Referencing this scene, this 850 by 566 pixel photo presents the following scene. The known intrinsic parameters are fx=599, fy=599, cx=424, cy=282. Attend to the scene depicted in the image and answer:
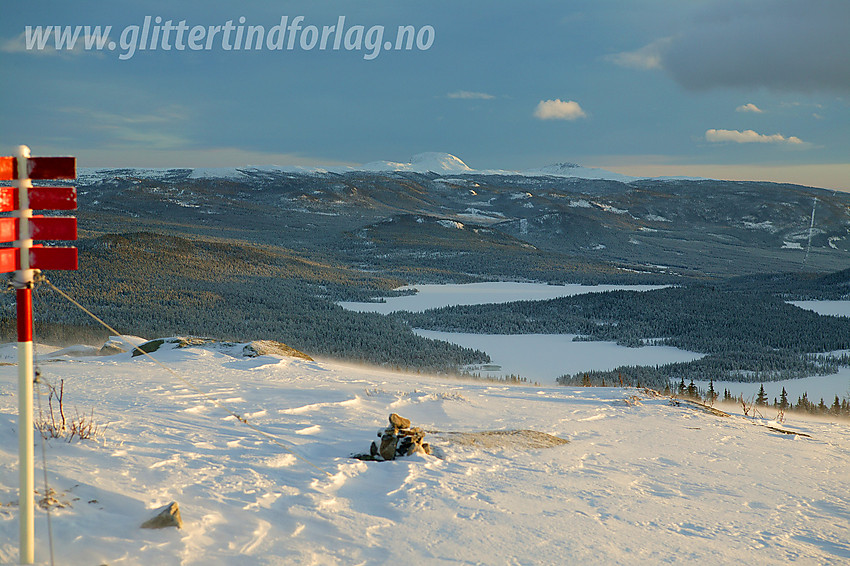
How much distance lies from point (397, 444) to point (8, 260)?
355 centimetres

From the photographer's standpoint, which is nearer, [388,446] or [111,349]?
[388,446]

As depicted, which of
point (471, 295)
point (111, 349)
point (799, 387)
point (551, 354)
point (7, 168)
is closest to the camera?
point (7, 168)

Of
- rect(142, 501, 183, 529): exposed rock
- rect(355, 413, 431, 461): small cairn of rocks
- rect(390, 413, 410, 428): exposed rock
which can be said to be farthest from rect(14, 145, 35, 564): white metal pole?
rect(390, 413, 410, 428): exposed rock

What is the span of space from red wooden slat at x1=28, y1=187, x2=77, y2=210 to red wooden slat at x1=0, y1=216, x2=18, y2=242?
0.14 metres

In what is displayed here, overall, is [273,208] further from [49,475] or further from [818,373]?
[49,475]

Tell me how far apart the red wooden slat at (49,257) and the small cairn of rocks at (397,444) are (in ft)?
10.1

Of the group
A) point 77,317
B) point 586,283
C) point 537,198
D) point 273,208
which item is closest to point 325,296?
point 77,317

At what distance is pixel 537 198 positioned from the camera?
132250 millimetres

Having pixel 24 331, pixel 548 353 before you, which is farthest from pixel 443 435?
pixel 548 353

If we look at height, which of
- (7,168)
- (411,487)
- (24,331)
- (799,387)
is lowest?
(799,387)

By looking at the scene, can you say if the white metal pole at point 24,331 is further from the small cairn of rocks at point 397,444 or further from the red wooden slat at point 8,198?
the small cairn of rocks at point 397,444

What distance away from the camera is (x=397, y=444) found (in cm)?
571

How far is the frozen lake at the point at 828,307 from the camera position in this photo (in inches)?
1003

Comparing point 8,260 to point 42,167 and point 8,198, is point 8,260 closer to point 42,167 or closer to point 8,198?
point 8,198
